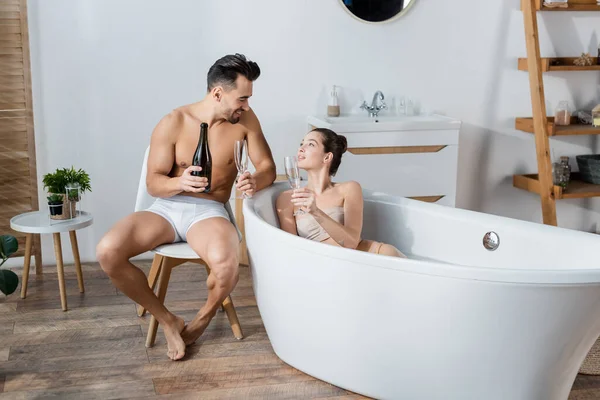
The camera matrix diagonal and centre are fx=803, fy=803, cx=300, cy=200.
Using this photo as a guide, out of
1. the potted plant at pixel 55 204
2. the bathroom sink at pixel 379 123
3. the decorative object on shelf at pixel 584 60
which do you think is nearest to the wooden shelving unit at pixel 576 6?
the decorative object on shelf at pixel 584 60

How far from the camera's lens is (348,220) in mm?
3053

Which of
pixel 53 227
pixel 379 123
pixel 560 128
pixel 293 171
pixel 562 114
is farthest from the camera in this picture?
pixel 562 114

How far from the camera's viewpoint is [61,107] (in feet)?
13.5

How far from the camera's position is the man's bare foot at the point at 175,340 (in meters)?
2.99

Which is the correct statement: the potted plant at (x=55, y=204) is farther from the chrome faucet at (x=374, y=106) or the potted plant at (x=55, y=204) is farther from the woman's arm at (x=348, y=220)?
the chrome faucet at (x=374, y=106)

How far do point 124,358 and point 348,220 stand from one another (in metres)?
0.99

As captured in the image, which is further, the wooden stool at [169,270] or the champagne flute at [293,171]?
the wooden stool at [169,270]

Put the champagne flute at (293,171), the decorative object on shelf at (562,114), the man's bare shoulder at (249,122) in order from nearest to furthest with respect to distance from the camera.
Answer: the champagne flute at (293,171)
the man's bare shoulder at (249,122)
the decorative object on shelf at (562,114)

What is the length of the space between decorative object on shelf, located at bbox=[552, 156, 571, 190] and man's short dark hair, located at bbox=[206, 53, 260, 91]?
2.19 meters

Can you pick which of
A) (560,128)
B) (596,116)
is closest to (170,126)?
(560,128)

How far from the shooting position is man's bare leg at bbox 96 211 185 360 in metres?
2.98

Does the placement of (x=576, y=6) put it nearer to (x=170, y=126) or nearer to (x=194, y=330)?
(x=170, y=126)

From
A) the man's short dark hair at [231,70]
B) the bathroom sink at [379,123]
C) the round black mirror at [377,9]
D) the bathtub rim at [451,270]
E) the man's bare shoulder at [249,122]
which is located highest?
the round black mirror at [377,9]

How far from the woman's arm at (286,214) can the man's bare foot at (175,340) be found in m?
0.56
